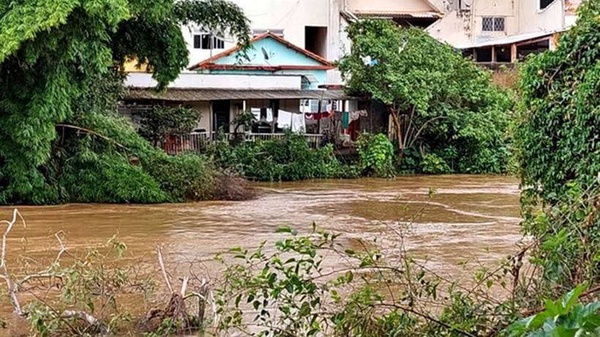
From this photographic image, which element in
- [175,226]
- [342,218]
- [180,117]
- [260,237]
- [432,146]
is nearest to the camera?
[260,237]

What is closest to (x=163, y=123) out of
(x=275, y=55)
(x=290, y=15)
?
(x=275, y=55)

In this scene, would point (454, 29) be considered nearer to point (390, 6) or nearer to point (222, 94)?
point (390, 6)

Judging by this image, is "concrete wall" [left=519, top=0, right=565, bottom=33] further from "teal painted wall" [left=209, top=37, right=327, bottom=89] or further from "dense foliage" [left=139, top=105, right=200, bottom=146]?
"dense foliage" [left=139, top=105, right=200, bottom=146]

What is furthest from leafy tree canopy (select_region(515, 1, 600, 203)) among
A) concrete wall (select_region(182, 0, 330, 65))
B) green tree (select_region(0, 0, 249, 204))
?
concrete wall (select_region(182, 0, 330, 65))

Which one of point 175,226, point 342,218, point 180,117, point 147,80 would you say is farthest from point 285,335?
point 147,80

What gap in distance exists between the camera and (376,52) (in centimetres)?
2803

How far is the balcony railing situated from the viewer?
26.6m

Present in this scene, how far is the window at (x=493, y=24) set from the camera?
126 ft

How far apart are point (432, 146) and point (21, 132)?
1623 centimetres

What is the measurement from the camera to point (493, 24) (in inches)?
1512

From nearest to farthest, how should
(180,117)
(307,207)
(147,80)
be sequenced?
(307,207) → (180,117) → (147,80)

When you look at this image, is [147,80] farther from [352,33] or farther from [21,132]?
[21,132]

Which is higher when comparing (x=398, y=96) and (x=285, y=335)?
(x=398, y=96)

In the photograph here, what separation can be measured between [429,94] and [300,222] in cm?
1220
